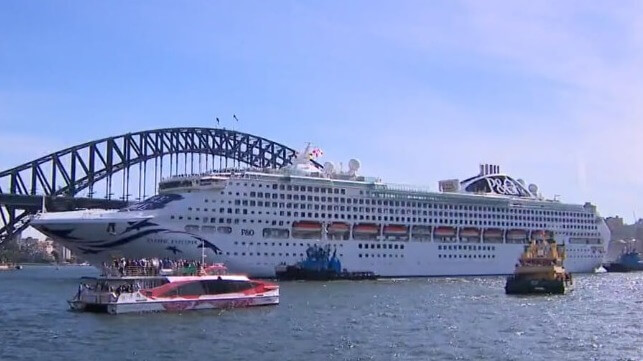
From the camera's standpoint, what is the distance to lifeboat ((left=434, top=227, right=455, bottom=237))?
366 feet

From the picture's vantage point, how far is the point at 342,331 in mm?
44250

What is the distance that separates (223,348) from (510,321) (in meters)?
19.0

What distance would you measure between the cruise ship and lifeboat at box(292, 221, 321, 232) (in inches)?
4.4

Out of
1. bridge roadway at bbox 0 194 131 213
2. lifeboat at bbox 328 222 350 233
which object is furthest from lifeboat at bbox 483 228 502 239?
bridge roadway at bbox 0 194 131 213

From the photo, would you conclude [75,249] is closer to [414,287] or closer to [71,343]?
[414,287]

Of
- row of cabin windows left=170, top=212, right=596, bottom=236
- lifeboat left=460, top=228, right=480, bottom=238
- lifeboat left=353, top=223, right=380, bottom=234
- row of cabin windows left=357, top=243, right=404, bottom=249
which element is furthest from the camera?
lifeboat left=460, top=228, right=480, bottom=238

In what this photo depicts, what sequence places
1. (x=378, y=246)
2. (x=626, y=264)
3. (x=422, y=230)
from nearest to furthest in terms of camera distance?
(x=378, y=246) → (x=422, y=230) → (x=626, y=264)

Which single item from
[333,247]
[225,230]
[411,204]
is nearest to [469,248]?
[411,204]

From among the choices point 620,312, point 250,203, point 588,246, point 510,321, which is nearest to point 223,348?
point 510,321

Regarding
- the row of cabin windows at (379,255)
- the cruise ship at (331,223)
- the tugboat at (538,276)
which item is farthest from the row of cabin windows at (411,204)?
the tugboat at (538,276)

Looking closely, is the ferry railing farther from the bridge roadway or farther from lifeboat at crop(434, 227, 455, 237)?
the bridge roadway

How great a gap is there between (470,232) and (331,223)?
2414 centimetres

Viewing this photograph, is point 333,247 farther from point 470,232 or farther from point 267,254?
point 470,232

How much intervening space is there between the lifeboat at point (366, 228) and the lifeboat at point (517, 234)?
2542 centimetres
